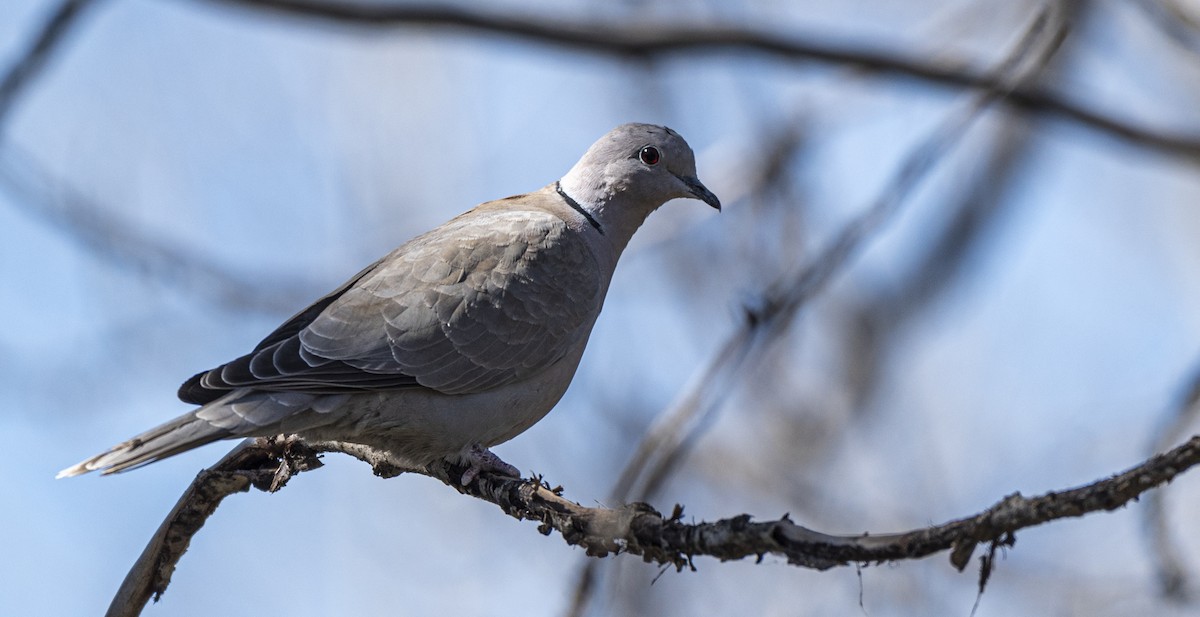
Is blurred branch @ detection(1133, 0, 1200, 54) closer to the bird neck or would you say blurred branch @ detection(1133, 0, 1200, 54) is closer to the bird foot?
the bird neck

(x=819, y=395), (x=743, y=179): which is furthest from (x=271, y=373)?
(x=819, y=395)

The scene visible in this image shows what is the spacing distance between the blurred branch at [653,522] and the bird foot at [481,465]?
0.13 feet

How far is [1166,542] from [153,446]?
3.54 metres

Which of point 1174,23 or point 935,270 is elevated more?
point 935,270

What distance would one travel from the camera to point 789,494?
874 centimetres

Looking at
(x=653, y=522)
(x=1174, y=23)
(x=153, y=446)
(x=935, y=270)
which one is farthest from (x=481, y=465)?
(x=935, y=270)

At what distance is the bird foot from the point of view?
4.05m

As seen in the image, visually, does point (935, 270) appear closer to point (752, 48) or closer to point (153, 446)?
point (752, 48)

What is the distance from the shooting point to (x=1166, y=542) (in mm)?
4297

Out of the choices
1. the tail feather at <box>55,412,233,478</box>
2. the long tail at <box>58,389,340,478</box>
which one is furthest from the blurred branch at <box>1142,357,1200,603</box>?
the tail feather at <box>55,412,233,478</box>

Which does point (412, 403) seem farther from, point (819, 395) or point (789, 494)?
Result: point (819, 395)

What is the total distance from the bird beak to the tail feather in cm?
251

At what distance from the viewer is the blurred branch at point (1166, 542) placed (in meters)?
4.30

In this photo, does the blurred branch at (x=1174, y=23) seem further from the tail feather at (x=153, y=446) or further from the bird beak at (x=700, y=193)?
the tail feather at (x=153, y=446)
